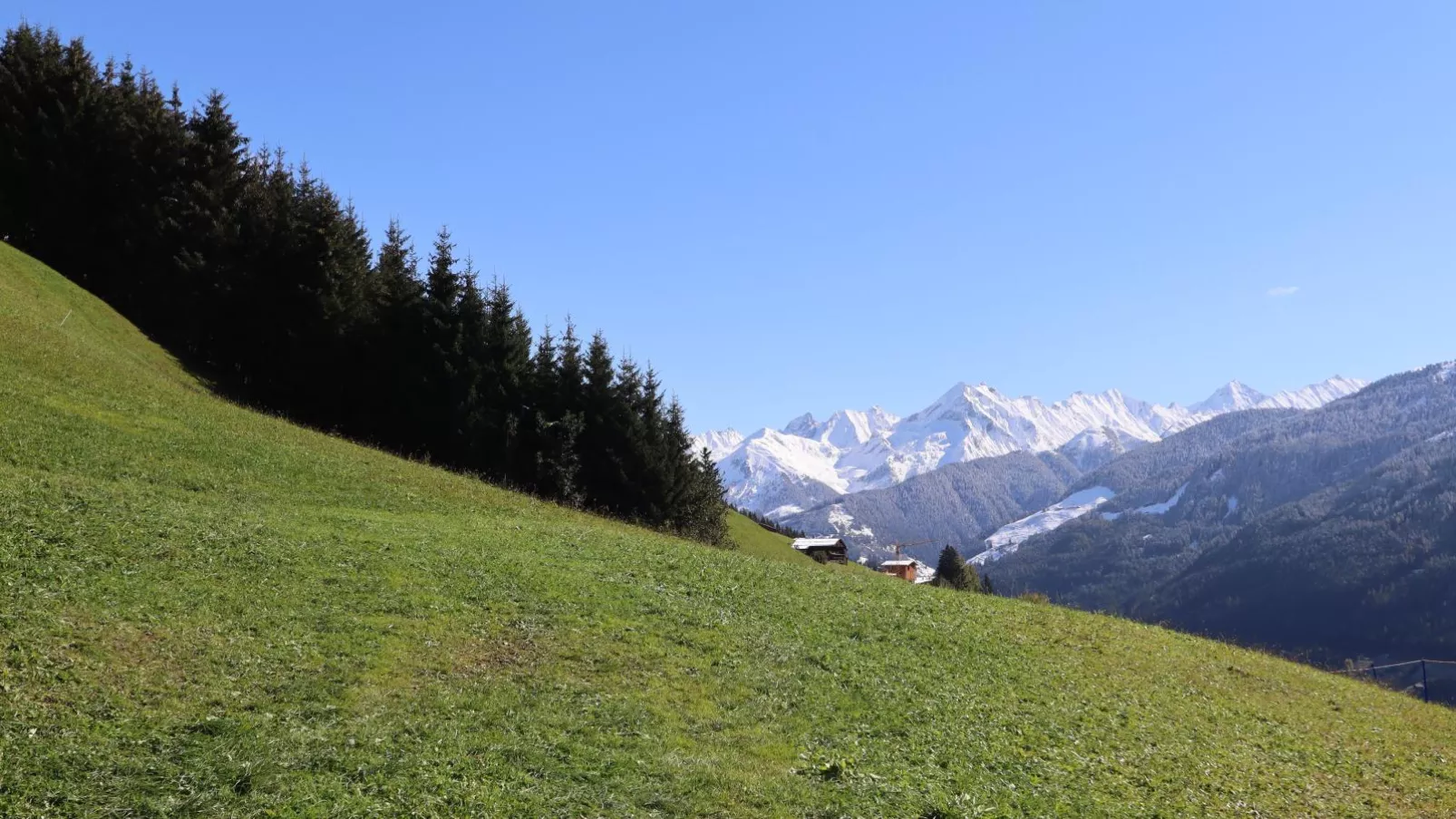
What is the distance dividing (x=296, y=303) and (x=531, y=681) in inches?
1655

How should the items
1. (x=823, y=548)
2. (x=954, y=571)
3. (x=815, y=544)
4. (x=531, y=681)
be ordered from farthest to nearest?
(x=954, y=571)
(x=815, y=544)
(x=823, y=548)
(x=531, y=681)

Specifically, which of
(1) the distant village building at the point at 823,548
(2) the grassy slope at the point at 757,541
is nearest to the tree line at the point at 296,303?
(2) the grassy slope at the point at 757,541

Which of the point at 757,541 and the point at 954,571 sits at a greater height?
the point at 757,541

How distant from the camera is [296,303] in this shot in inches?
2025

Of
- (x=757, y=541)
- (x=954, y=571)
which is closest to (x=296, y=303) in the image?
(x=757, y=541)

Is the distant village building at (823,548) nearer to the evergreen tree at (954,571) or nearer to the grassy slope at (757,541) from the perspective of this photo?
the grassy slope at (757,541)

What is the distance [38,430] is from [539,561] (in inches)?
621

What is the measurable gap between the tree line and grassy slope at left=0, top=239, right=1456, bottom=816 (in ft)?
62.8

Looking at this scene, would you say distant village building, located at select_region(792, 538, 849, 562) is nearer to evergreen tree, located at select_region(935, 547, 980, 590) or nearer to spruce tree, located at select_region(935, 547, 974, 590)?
spruce tree, located at select_region(935, 547, 974, 590)

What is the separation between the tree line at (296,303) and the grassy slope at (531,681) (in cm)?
1914

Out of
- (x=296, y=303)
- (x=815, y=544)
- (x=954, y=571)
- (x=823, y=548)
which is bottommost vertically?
(x=954, y=571)

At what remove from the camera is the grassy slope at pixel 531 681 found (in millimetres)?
12680

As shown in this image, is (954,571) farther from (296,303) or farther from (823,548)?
(296,303)

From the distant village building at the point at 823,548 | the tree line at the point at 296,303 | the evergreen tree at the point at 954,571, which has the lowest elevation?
the evergreen tree at the point at 954,571
